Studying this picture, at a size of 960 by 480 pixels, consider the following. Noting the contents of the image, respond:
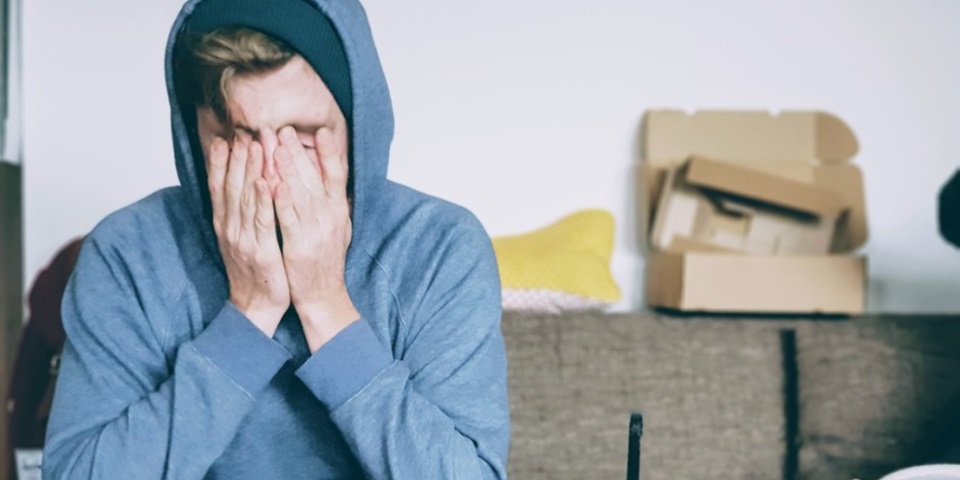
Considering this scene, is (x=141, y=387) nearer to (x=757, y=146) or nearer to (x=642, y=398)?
(x=642, y=398)

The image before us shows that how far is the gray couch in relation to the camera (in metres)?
1.80

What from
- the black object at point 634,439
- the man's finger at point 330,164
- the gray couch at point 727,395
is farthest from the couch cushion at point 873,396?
the man's finger at point 330,164

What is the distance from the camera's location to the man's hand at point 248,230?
1.03 m

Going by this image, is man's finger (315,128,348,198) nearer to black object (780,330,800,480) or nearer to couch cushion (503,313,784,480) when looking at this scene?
couch cushion (503,313,784,480)

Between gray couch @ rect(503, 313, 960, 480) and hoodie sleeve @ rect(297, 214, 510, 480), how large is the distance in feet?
2.36

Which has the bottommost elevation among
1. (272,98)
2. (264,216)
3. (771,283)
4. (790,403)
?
(790,403)

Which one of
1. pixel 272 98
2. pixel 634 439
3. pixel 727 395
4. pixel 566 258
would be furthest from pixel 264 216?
pixel 727 395

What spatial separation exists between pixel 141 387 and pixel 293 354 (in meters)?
0.17

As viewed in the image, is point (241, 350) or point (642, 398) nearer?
point (241, 350)

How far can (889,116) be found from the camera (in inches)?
89.7

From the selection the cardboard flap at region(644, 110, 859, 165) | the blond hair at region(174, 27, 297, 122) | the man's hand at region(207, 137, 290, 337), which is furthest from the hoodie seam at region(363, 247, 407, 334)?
the cardboard flap at region(644, 110, 859, 165)

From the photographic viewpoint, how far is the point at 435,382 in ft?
3.45

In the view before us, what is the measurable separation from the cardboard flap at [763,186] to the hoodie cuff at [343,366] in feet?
3.74

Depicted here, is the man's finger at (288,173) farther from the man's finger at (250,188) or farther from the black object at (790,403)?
the black object at (790,403)
